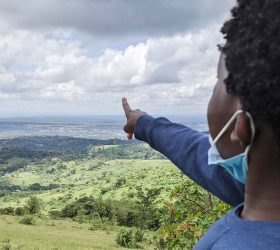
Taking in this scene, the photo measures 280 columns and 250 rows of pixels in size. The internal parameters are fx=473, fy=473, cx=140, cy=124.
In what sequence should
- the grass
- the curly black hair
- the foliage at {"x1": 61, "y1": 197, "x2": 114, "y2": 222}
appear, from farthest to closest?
A: the foliage at {"x1": 61, "y1": 197, "x2": 114, "y2": 222}
the grass
the curly black hair

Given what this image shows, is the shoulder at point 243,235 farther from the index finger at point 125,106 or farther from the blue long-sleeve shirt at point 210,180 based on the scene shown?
the index finger at point 125,106

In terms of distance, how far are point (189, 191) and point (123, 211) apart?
150ft

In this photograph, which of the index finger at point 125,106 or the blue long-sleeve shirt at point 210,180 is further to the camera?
the index finger at point 125,106

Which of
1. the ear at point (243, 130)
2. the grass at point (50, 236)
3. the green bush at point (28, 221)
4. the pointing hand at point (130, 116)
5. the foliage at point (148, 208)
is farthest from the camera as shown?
the foliage at point (148, 208)

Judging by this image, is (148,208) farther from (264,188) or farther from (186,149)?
(264,188)

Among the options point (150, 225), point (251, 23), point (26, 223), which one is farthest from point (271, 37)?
point (150, 225)

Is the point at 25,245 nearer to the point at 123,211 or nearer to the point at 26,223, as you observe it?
the point at 26,223

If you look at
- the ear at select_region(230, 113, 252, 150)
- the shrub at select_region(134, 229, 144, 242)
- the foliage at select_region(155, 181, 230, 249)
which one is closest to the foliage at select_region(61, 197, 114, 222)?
the shrub at select_region(134, 229, 144, 242)

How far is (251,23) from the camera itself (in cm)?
121

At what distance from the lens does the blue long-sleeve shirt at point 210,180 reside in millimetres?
1254

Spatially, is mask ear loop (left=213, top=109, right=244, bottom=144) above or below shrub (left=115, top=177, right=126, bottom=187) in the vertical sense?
above

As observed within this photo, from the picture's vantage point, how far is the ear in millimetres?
1259

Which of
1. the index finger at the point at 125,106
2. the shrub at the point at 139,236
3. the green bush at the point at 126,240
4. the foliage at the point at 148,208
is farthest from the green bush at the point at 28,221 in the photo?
the index finger at the point at 125,106

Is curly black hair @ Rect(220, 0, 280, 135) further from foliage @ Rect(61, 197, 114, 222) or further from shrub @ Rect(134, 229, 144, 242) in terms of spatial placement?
foliage @ Rect(61, 197, 114, 222)
